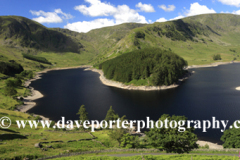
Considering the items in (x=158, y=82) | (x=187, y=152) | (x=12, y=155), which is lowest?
(x=187, y=152)

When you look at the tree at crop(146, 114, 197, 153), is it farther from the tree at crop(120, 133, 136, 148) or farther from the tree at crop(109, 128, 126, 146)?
the tree at crop(109, 128, 126, 146)

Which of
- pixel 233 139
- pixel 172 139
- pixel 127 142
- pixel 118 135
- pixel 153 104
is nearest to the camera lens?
pixel 172 139

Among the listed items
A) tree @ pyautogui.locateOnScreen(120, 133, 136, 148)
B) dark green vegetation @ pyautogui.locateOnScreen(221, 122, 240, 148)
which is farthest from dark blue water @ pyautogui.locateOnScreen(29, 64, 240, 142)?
tree @ pyautogui.locateOnScreen(120, 133, 136, 148)

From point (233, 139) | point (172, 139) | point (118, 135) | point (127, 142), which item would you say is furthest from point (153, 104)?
point (172, 139)

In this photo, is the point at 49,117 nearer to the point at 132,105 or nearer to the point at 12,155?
the point at 132,105

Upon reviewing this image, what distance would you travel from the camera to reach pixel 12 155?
39719 millimetres

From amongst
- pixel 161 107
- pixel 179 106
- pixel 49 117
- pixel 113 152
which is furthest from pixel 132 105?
pixel 113 152

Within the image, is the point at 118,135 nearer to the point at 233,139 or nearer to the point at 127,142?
the point at 127,142

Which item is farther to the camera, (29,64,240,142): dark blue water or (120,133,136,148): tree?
(29,64,240,142): dark blue water

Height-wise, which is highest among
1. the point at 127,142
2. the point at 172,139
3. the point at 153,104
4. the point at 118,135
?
the point at 172,139

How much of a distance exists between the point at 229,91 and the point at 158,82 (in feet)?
198

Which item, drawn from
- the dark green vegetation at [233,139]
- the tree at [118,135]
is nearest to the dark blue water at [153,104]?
the dark green vegetation at [233,139]

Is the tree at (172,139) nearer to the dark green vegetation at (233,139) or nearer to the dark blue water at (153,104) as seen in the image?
the dark green vegetation at (233,139)

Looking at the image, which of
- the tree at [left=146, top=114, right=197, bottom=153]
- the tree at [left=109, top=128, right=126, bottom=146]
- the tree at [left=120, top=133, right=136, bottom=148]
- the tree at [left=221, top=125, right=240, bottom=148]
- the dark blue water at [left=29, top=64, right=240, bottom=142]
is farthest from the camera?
the dark blue water at [left=29, top=64, right=240, bottom=142]
